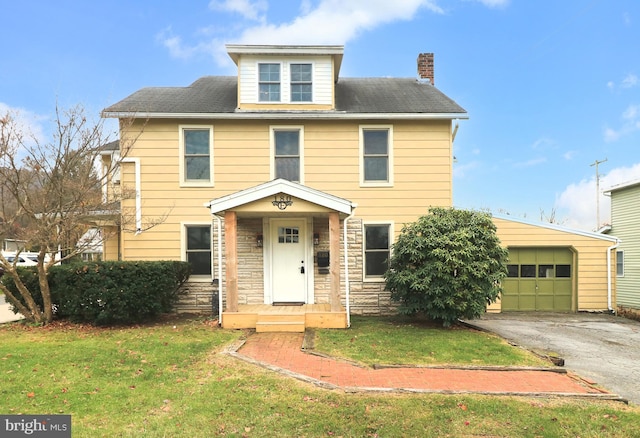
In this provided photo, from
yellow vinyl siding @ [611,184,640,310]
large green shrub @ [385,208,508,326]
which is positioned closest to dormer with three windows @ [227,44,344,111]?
large green shrub @ [385,208,508,326]

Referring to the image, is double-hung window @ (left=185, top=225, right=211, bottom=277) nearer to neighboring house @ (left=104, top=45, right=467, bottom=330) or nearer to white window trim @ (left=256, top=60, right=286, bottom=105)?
neighboring house @ (left=104, top=45, right=467, bottom=330)

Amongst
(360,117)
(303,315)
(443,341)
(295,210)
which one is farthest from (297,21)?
(443,341)

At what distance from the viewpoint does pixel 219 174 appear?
10055 mm

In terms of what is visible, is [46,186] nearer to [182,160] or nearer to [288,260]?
[182,160]

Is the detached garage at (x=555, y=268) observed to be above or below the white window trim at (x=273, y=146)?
below

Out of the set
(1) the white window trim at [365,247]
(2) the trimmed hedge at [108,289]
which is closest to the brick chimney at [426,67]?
(1) the white window trim at [365,247]

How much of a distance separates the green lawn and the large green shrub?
3.48 meters

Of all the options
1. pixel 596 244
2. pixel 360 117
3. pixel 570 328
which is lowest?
pixel 570 328

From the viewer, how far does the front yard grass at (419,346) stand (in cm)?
601

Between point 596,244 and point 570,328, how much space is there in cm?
393

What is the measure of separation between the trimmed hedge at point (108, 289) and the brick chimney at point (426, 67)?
1002 centimetres

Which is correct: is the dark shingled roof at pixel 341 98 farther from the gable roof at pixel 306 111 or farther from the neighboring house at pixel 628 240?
the neighboring house at pixel 628 240

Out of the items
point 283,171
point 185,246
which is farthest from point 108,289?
point 283,171

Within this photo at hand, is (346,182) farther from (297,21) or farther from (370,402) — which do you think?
(297,21)
